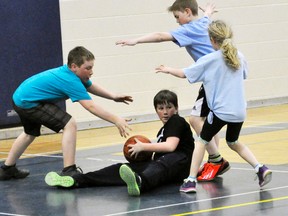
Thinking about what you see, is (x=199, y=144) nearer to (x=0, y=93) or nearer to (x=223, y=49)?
(x=223, y=49)

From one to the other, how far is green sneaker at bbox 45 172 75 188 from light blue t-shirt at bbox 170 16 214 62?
1849mm

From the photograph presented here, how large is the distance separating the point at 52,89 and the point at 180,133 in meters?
1.45

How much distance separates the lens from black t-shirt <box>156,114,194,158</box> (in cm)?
788

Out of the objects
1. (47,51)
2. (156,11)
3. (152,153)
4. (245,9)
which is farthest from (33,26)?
(152,153)

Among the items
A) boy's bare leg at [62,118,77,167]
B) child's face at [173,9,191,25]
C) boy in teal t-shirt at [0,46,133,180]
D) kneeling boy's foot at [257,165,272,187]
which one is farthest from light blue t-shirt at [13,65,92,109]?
kneeling boy's foot at [257,165,272,187]

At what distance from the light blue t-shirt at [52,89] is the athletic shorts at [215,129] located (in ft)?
4.27

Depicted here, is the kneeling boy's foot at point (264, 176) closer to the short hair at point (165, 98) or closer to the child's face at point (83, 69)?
the short hair at point (165, 98)

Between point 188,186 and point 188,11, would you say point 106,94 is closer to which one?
point 188,11

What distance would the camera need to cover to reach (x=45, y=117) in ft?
27.8

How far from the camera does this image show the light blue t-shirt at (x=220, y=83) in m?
7.55

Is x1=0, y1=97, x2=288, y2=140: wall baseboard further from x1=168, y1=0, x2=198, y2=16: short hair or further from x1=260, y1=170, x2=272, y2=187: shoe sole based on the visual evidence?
x1=260, y1=170, x2=272, y2=187: shoe sole

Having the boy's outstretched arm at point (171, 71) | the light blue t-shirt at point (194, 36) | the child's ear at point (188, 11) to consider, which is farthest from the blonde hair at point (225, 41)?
the child's ear at point (188, 11)

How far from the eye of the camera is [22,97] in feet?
28.1

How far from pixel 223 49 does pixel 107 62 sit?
21.8 ft
